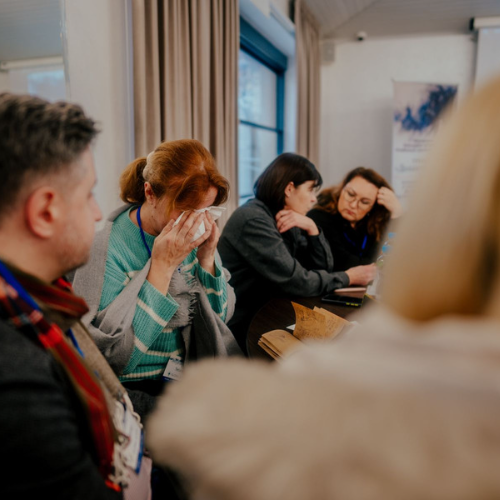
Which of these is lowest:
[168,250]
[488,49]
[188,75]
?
[168,250]

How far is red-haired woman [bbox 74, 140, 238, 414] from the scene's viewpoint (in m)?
1.20

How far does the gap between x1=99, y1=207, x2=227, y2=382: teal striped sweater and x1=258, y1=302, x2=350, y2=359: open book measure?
1.05ft

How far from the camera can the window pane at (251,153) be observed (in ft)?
13.9

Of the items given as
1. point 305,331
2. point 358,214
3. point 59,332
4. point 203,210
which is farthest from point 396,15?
point 59,332

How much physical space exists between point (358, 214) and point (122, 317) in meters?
2.00

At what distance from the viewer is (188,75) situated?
2406mm

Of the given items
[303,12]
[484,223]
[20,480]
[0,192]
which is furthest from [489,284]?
[303,12]

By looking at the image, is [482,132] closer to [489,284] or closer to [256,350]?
[489,284]

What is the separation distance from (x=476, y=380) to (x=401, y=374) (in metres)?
0.06

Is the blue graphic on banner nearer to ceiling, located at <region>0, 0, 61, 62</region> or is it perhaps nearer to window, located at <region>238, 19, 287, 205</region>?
window, located at <region>238, 19, 287, 205</region>

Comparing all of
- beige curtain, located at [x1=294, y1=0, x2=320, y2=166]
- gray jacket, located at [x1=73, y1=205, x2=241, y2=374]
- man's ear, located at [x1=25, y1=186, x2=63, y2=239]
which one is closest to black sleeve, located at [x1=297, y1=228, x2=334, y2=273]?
gray jacket, located at [x1=73, y1=205, x2=241, y2=374]

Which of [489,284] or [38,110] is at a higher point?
[38,110]

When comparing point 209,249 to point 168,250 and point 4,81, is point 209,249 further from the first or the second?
point 4,81

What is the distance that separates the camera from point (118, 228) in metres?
1.37
